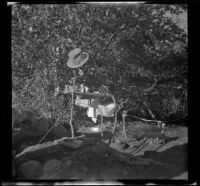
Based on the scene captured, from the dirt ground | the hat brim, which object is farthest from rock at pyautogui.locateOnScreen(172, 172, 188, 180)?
the hat brim

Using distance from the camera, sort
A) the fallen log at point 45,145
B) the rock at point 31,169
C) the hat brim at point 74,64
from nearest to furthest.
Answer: the rock at point 31,169 < the fallen log at point 45,145 < the hat brim at point 74,64

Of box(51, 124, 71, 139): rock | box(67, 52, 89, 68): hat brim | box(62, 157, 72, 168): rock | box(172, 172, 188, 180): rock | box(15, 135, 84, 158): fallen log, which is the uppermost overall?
box(67, 52, 89, 68): hat brim

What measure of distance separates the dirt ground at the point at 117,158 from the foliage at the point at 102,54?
21.2 inches

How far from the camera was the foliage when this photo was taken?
263 inches

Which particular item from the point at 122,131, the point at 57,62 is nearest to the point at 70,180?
the point at 122,131

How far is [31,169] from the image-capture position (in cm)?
649

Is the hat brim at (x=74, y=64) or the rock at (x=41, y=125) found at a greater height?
the hat brim at (x=74, y=64)

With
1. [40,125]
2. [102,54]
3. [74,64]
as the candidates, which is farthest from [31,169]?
[102,54]

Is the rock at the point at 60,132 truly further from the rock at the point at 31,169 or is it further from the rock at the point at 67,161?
the rock at the point at 31,169

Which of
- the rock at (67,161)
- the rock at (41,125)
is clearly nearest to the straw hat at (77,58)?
the rock at (41,125)

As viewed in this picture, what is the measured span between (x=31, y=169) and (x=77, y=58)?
99.9 inches

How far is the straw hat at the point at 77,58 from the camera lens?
22.1ft

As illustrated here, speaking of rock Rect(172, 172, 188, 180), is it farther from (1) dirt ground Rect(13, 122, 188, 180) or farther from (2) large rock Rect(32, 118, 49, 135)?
(2) large rock Rect(32, 118, 49, 135)

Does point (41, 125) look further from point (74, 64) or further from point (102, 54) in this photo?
point (102, 54)
